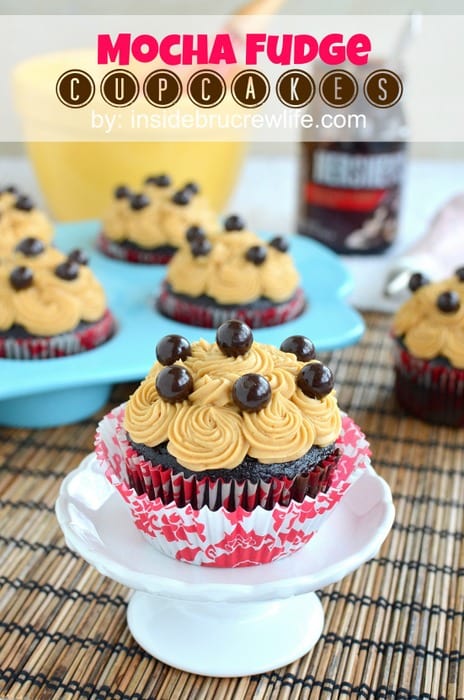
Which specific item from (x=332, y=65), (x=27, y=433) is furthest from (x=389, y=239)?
(x=27, y=433)

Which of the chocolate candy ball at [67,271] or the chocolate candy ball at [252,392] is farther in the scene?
the chocolate candy ball at [67,271]

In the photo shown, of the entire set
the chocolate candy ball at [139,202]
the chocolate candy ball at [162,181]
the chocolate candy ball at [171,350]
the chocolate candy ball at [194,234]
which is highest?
the chocolate candy ball at [171,350]

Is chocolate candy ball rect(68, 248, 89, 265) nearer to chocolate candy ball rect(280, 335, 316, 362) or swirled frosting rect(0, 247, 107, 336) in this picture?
swirled frosting rect(0, 247, 107, 336)

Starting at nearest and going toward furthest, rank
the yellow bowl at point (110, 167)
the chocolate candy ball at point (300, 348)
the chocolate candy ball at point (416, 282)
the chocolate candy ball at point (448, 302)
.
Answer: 1. the chocolate candy ball at point (300, 348)
2. the chocolate candy ball at point (448, 302)
3. the chocolate candy ball at point (416, 282)
4. the yellow bowl at point (110, 167)

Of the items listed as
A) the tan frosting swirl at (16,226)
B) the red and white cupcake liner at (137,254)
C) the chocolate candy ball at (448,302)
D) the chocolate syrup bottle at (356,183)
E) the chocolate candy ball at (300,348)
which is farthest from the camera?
the chocolate syrup bottle at (356,183)

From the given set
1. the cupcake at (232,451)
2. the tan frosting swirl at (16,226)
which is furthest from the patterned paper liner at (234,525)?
the tan frosting swirl at (16,226)

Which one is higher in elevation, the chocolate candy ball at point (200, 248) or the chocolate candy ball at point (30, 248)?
the chocolate candy ball at point (30, 248)

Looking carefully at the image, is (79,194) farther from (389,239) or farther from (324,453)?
(324,453)

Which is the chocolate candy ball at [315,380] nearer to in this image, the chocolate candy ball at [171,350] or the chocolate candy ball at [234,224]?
the chocolate candy ball at [171,350]

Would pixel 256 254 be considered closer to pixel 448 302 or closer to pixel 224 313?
pixel 224 313
